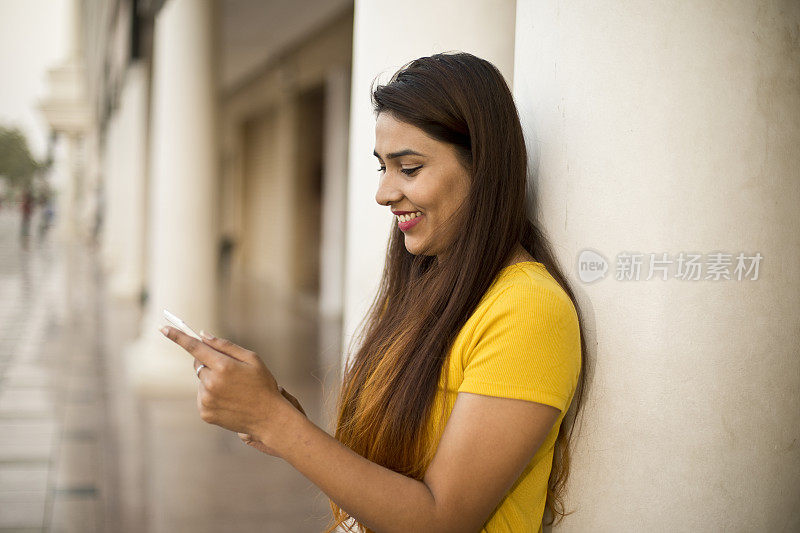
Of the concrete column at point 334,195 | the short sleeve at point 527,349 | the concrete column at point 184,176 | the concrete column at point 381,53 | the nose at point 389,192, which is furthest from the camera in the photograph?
the concrete column at point 334,195

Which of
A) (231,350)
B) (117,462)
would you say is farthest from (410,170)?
(117,462)

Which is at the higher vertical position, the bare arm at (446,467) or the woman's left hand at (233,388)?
the woman's left hand at (233,388)

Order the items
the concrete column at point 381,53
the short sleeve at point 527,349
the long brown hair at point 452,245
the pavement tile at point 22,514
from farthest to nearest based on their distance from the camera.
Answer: the pavement tile at point 22,514, the concrete column at point 381,53, the long brown hair at point 452,245, the short sleeve at point 527,349

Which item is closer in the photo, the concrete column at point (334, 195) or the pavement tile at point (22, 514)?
the pavement tile at point (22, 514)

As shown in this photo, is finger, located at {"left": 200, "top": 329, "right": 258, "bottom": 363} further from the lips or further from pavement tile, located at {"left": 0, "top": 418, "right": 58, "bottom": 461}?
pavement tile, located at {"left": 0, "top": 418, "right": 58, "bottom": 461}

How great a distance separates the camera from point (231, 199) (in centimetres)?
2436

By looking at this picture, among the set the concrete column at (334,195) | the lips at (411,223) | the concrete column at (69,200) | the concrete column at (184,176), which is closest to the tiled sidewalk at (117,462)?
the concrete column at (184,176)

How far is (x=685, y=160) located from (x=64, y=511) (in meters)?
4.01

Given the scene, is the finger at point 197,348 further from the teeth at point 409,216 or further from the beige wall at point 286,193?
the beige wall at point 286,193

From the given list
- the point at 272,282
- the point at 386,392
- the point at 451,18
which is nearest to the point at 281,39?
the point at 272,282

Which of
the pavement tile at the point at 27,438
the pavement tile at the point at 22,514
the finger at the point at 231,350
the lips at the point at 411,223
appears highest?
the lips at the point at 411,223

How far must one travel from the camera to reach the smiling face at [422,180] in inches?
59.1

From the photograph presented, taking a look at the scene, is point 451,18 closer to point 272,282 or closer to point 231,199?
point 272,282

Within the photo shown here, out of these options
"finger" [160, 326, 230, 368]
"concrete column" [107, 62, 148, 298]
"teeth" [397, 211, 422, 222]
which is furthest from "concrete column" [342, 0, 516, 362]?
"concrete column" [107, 62, 148, 298]
